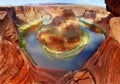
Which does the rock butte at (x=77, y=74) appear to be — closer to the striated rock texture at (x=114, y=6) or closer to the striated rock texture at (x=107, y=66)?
the striated rock texture at (x=107, y=66)

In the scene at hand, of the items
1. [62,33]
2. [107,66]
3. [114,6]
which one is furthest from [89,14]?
[107,66]

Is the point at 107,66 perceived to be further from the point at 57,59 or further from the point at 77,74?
the point at 57,59

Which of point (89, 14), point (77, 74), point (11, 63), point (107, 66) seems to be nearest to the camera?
point (107, 66)

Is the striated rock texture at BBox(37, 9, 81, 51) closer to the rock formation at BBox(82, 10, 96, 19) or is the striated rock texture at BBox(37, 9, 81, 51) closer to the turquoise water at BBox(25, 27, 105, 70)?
the turquoise water at BBox(25, 27, 105, 70)

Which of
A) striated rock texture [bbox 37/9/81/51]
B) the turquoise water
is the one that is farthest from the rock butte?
striated rock texture [bbox 37/9/81/51]

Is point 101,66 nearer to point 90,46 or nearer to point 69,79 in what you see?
point 69,79

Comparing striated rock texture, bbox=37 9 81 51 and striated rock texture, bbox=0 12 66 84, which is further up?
striated rock texture, bbox=0 12 66 84
